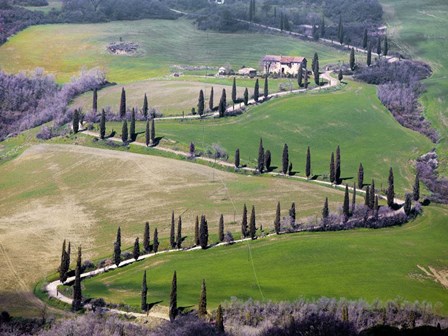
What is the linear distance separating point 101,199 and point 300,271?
118ft

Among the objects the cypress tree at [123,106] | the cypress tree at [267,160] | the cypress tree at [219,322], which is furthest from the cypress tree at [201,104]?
the cypress tree at [219,322]

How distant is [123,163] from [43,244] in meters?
31.8

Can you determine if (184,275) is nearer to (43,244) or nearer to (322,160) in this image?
(43,244)

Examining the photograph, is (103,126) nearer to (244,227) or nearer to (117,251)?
(244,227)

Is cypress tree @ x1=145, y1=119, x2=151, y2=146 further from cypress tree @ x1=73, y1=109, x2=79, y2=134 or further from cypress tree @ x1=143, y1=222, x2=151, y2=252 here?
cypress tree @ x1=143, y1=222, x2=151, y2=252

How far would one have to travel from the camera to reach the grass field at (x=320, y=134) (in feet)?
518

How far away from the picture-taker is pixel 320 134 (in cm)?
17212

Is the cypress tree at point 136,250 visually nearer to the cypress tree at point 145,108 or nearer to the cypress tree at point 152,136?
the cypress tree at point 152,136

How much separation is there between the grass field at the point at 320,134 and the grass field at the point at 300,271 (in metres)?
28.2

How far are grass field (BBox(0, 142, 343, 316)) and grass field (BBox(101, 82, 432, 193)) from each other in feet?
36.9

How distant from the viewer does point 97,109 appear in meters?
179

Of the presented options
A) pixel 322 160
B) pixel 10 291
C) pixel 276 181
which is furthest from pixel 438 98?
pixel 10 291

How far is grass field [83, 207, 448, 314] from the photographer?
103 metres

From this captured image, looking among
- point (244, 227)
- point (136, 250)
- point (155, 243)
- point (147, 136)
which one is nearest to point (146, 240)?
point (155, 243)
